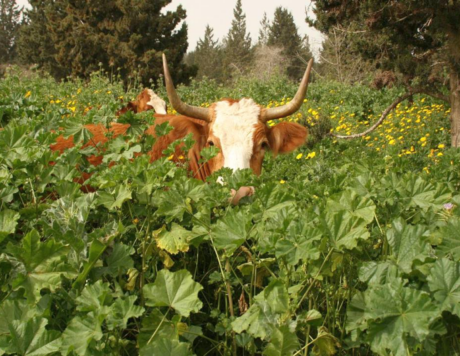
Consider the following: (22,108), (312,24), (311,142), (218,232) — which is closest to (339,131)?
(312,24)

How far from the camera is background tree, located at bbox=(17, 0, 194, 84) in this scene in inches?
1093

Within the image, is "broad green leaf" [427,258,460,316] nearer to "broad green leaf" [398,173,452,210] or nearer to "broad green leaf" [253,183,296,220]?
"broad green leaf" [398,173,452,210]

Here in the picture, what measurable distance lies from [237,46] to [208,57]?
4.72 metres

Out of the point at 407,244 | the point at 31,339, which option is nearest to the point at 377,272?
the point at 407,244

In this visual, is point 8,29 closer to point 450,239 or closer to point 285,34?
point 285,34

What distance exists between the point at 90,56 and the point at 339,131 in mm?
22756

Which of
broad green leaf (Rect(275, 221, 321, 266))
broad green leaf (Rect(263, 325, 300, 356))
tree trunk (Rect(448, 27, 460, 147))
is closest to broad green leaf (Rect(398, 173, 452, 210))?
broad green leaf (Rect(275, 221, 321, 266))

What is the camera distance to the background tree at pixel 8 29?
184ft

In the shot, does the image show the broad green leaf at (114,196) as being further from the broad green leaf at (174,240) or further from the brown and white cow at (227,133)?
the brown and white cow at (227,133)

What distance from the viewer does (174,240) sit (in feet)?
5.51

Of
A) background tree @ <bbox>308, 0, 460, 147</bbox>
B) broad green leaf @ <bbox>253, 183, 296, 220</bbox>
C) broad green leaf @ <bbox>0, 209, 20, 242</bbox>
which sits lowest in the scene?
broad green leaf @ <bbox>253, 183, 296, 220</bbox>

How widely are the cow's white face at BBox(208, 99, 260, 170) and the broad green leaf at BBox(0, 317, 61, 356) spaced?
2.86 m

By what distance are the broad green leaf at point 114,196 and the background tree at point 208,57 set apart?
2303 inches

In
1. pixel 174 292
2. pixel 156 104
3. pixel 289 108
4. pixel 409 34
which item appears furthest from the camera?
pixel 409 34
